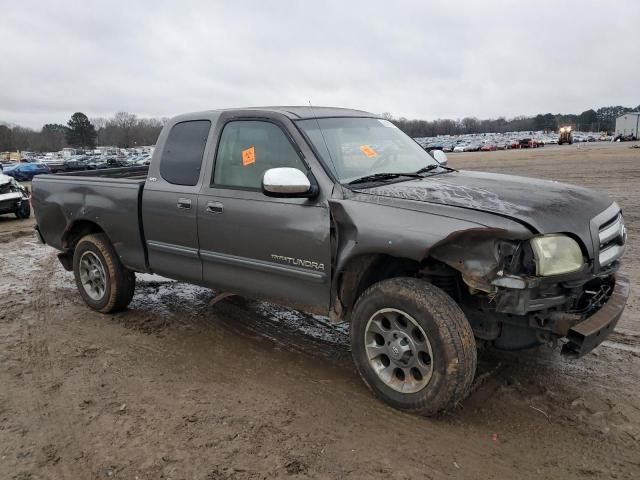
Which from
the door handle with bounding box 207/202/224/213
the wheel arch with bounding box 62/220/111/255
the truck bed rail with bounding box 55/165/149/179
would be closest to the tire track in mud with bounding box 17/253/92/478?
the wheel arch with bounding box 62/220/111/255

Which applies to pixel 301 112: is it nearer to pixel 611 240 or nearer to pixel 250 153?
pixel 250 153

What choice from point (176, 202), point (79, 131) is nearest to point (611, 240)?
point (176, 202)

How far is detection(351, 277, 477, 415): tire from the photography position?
301cm

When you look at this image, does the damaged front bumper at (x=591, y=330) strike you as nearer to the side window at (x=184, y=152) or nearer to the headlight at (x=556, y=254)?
the headlight at (x=556, y=254)

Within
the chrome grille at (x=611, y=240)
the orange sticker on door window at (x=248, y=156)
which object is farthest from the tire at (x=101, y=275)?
the chrome grille at (x=611, y=240)

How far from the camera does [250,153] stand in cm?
407

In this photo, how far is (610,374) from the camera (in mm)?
3760

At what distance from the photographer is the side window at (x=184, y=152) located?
14.5 feet

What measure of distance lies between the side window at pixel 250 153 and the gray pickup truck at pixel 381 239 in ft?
0.04

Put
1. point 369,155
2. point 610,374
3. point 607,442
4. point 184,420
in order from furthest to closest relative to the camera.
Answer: point 369,155 → point 610,374 → point 184,420 → point 607,442

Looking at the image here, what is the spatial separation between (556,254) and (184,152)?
10.3ft

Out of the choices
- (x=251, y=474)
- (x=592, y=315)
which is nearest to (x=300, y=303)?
(x=251, y=474)

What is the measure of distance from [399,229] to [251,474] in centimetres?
163

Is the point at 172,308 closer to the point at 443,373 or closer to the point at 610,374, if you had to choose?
the point at 443,373
